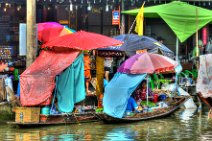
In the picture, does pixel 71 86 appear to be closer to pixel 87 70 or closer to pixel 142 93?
pixel 87 70

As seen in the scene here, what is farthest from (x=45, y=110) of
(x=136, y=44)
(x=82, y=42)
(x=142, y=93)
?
(x=136, y=44)

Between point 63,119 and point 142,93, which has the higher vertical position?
point 142,93

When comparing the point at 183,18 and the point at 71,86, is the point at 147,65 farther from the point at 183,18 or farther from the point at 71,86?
the point at 183,18

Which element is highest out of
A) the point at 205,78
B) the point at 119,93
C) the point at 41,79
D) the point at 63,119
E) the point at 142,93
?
the point at 205,78

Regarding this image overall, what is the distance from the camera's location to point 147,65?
17906 mm

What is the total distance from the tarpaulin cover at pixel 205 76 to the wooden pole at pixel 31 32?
6.26 m

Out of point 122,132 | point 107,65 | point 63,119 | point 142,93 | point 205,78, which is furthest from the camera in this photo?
point 107,65

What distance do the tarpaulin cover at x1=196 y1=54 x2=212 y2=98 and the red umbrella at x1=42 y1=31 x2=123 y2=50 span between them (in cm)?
381

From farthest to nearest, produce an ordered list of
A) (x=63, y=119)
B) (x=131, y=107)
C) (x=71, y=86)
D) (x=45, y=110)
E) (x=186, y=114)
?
(x=186, y=114) < (x=131, y=107) < (x=71, y=86) < (x=63, y=119) < (x=45, y=110)

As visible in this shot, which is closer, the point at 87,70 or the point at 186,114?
the point at 87,70

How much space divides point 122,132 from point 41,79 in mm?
3207

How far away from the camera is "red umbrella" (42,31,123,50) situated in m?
17.1

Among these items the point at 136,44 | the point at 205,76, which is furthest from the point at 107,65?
the point at 205,76

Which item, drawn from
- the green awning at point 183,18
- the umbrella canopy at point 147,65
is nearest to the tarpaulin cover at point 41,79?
the umbrella canopy at point 147,65
